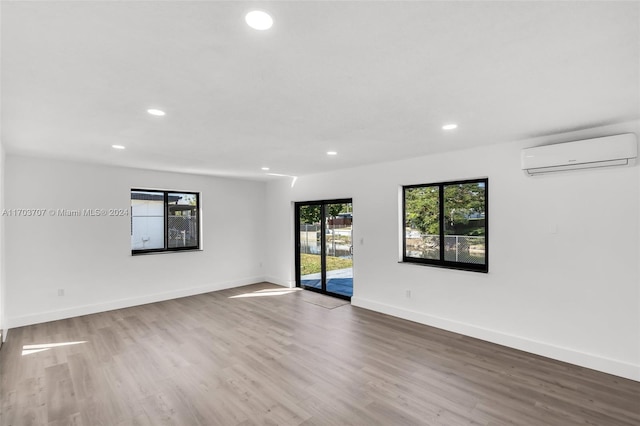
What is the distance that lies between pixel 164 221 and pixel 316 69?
17.0ft

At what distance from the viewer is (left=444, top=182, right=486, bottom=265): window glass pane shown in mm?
3990

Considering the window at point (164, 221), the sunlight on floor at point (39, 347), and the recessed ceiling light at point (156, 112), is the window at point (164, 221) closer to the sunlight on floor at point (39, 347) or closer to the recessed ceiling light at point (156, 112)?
the sunlight on floor at point (39, 347)

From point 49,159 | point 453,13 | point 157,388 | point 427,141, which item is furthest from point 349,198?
point 49,159

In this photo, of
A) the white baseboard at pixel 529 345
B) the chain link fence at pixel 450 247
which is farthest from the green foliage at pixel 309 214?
the white baseboard at pixel 529 345

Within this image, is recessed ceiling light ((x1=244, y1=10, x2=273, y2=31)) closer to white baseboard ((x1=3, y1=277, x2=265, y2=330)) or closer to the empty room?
the empty room

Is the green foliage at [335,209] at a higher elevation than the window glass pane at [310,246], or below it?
higher

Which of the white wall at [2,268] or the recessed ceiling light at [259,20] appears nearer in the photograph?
the recessed ceiling light at [259,20]

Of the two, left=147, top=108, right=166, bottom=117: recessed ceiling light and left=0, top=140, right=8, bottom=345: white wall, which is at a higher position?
left=147, top=108, right=166, bottom=117: recessed ceiling light

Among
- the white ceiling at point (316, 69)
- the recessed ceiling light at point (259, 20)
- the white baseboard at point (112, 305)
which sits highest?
the recessed ceiling light at point (259, 20)

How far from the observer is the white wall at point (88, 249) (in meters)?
4.39

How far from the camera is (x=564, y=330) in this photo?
3248 millimetres

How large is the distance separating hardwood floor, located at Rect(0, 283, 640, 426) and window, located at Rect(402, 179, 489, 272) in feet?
3.35

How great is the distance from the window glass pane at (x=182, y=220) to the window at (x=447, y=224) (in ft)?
13.9

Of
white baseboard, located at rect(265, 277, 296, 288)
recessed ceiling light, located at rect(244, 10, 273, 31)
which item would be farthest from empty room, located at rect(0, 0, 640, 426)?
white baseboard, located at rect(265, 277, 296, 288)
